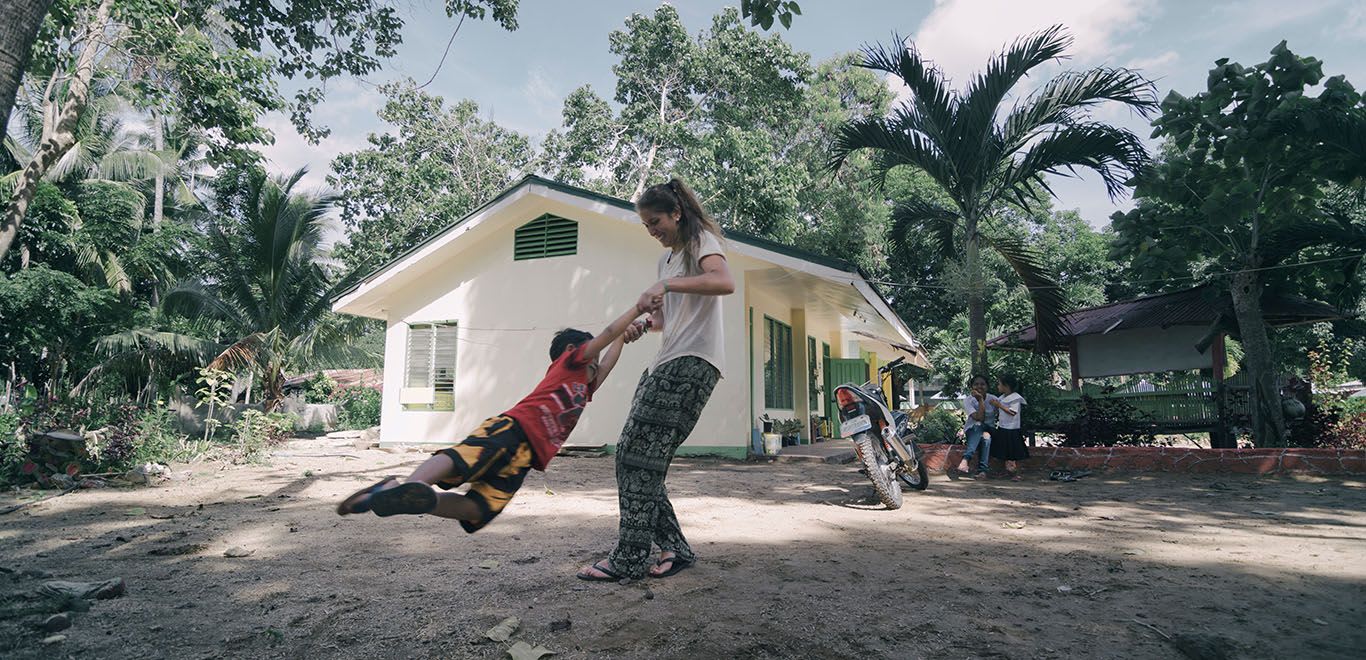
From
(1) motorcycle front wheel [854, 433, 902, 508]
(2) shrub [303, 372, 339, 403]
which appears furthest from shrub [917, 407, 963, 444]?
(2) shrub [303, 372, 339, 403]

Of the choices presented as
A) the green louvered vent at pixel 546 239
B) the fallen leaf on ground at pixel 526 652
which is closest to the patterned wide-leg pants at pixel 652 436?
the fallen leaf on ground at pixel 526 652

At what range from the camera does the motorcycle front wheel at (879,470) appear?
5.58 metres

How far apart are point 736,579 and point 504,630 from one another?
1122mm

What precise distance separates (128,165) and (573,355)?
22521mm

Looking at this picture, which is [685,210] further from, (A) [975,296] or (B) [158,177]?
(B) [158,177]

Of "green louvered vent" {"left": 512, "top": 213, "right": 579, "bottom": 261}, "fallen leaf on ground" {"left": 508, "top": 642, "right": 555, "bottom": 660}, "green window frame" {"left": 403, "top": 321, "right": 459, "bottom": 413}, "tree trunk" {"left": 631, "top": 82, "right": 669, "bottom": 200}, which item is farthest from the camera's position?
"tree trunk" {"left": 631, "top": 82, "right": 669, "bottom": 200}

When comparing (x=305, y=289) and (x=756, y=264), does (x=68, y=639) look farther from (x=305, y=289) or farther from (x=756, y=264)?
(x=305, y=289)

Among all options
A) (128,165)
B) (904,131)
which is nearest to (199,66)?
(904,131)

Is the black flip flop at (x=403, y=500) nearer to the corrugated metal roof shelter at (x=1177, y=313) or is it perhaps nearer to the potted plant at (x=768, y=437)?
the potted plant at (x=768, y=437)

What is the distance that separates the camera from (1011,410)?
7879 millimetres

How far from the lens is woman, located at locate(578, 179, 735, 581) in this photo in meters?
2.94

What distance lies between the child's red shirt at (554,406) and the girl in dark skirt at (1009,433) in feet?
21.1

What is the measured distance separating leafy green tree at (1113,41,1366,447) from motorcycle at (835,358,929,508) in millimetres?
4838

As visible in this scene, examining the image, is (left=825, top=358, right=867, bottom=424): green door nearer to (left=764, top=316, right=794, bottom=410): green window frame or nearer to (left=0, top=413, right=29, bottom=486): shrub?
(left=764, top=316, right=794, bottom=410): green window frame
